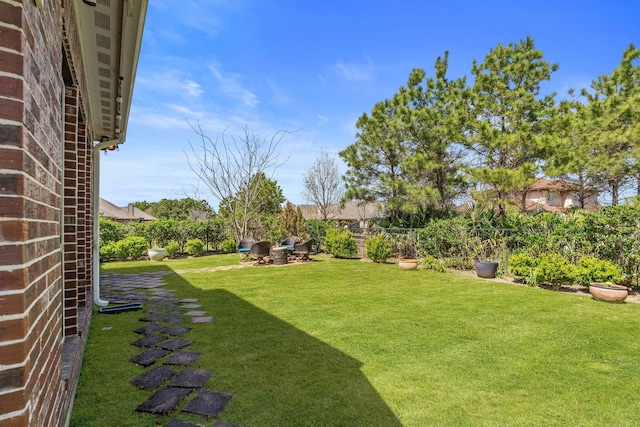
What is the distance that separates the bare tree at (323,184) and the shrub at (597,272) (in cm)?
1875

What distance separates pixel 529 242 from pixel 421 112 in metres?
7.39

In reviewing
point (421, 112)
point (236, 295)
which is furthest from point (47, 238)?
point (421, 112)

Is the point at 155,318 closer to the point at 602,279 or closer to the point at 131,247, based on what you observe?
the point at 602,279

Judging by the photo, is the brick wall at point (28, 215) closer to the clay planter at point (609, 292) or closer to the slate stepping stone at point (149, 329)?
the slate stepping stone at point (149, 329)

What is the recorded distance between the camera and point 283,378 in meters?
3.18

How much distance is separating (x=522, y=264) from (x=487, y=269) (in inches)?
36.8

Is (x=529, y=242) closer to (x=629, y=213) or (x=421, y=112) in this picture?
(x=629, y=213)

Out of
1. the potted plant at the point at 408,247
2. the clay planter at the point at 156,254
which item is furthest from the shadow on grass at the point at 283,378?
the clay planter at the point at 156,254

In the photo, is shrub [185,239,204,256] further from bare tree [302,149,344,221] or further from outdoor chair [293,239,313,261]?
bare tree [302,149,344,221]

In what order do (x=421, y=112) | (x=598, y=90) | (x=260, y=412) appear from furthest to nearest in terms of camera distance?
(x=598, y=90) < (x=421, y=112) < (x=260, y=412)

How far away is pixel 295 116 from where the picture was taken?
1705cm

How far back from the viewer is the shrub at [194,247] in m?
14.2

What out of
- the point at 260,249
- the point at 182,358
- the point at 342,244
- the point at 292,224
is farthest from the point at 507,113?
the point at 182,358

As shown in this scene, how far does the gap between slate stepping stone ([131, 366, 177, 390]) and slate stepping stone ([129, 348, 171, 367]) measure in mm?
206
